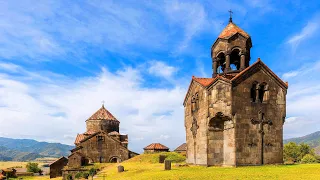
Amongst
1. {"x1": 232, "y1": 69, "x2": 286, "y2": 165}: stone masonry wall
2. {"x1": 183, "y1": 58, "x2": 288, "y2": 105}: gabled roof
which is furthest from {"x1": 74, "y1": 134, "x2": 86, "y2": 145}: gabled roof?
{"x1": 232, "y1": 69, "x2": 286, "y2": 165}: stone masonry wall

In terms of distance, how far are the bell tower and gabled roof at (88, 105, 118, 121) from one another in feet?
103

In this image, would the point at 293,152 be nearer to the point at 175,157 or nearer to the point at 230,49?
the point at 175,157

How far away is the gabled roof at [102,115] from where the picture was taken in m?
52.8

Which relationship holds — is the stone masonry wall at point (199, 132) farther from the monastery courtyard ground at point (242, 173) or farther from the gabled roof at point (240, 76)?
the monastery courtyard ground at point (242, 173)

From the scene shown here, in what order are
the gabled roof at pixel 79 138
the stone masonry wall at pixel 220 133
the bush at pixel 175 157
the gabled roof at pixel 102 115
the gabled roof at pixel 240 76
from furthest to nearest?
1. the gabled roof at pixel 102 115
2. the gabled roof at pixel 79 138
3. the bush at pixel 175 157
4. the gabled roof at pixel 240 76
5. the stone masonry wall at pixel 220 133

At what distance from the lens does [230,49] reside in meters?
25.9

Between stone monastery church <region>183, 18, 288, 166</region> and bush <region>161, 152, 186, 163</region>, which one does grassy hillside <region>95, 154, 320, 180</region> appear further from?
bush <region>161, 152, 186, 163</region>

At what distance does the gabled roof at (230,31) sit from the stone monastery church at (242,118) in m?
2.34

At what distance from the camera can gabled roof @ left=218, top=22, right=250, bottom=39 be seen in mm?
26155

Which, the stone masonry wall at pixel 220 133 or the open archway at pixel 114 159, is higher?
the stone masonry wall at pixel 220 133

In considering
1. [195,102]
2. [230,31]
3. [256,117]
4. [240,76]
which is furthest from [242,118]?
[230,31]

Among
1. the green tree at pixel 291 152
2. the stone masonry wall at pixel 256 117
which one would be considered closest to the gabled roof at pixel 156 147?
the stone masonry wall at pixel 256 117

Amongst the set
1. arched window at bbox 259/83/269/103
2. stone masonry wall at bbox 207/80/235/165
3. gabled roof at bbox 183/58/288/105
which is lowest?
stone masonry wall at bbox 207/80/235/165

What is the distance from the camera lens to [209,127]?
913 inches
